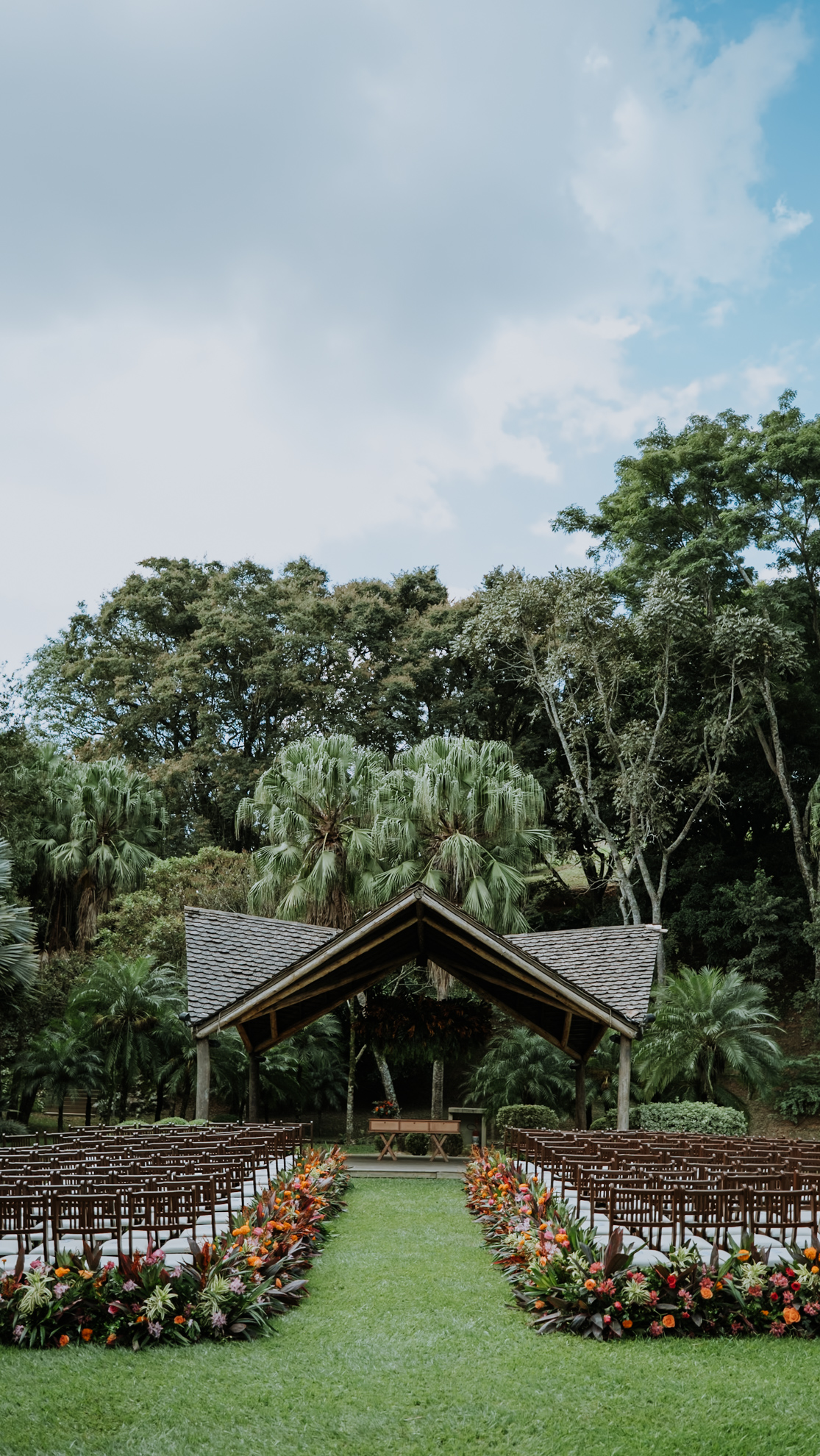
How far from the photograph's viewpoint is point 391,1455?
4672 mm

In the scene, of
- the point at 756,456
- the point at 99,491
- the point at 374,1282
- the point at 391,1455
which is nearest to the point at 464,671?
the point at 756,456

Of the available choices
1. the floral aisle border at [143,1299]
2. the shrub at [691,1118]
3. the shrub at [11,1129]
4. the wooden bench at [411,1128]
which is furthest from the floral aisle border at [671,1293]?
the shrub at [11,1129]

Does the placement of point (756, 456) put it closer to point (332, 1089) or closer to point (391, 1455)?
point (332, 1089)

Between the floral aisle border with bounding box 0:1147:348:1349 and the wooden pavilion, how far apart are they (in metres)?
8.32

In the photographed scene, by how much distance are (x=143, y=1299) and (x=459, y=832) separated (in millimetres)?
16241

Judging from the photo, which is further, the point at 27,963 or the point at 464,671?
the point at 464,671

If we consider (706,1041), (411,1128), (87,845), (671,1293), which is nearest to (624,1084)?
(411,1128)

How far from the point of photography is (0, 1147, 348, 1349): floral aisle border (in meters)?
6.24

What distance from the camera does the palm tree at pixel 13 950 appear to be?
649 inches

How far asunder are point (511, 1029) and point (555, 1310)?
17.4m

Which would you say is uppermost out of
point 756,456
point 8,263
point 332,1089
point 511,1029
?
point 756,456

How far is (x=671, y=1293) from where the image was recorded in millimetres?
6727

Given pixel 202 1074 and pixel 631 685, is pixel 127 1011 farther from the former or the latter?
pixel 631 685

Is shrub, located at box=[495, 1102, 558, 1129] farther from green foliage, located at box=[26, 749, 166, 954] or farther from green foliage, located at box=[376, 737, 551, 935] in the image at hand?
green foliage, located at box=[26, 749, 166, 954]
